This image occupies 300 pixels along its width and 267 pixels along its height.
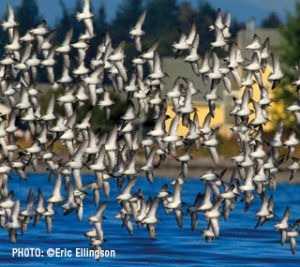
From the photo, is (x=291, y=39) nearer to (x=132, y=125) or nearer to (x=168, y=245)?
(x=168, y=245)

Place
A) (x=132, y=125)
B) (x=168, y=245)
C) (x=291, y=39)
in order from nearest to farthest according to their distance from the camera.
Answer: (x=132, y=125), (x=168, y=245), (x=291, y=39)

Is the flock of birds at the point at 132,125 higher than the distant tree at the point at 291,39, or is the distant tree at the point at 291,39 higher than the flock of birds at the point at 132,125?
the flock of birds at the point at 132,125

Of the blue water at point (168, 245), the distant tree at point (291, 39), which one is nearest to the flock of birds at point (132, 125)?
the blue water at point (168, 245)

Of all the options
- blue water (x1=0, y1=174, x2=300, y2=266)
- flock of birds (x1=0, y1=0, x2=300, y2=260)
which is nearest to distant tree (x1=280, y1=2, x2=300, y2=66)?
blue water (x1=0, y1=174, x2=300, y2=266)

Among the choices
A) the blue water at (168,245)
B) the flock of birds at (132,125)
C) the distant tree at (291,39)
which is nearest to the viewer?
the flock of birds at (132,125)

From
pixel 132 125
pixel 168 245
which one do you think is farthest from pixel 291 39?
pixel 132 125

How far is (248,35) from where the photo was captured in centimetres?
12206

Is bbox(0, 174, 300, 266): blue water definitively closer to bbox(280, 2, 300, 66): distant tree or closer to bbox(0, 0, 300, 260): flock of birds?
bbox(0, 0, 300, 260): flock of birds

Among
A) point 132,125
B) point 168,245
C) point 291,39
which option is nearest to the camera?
point 132,125

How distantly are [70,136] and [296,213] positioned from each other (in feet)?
118

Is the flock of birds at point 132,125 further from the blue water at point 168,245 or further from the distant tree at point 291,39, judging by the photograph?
the distant tree at point 291,39

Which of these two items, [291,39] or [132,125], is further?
[291,39]

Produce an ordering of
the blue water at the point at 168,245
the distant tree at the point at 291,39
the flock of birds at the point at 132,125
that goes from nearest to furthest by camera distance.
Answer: the flock of birds at the point at 132,125
the blue water at the point at 168,245
the distant tree at the point at 291,39

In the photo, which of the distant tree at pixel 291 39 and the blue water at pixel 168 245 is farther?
the distant tree at pixel 291 39
